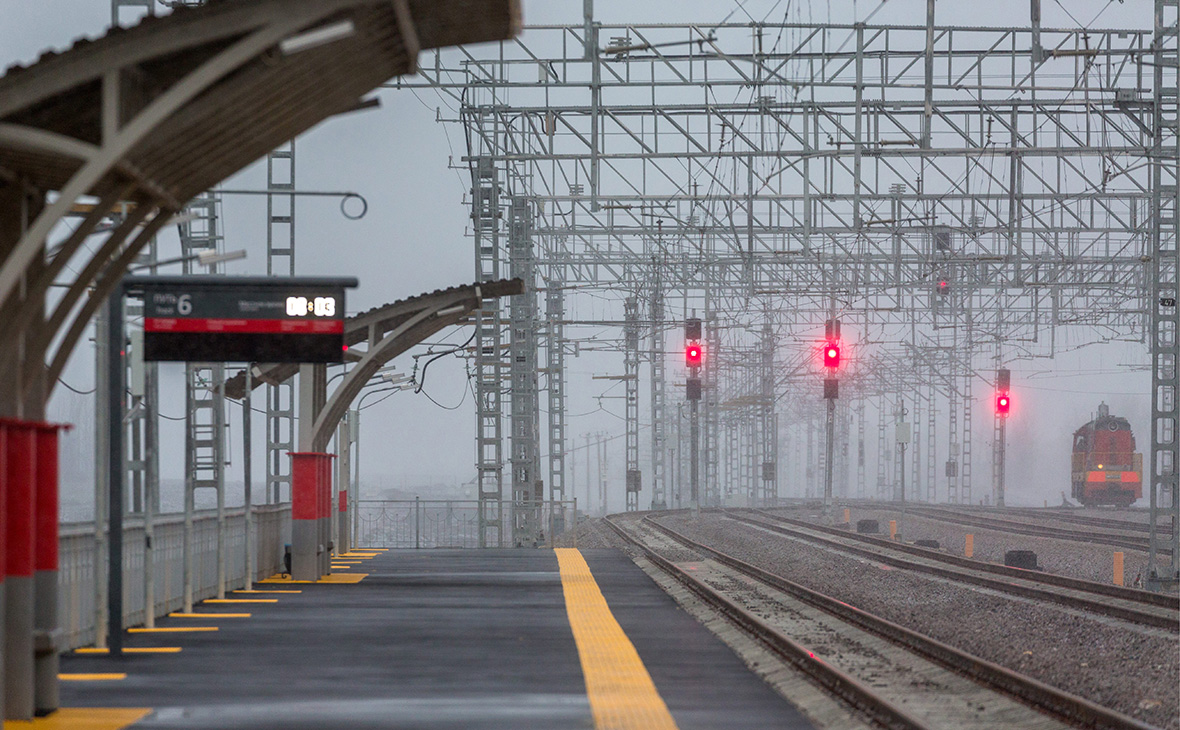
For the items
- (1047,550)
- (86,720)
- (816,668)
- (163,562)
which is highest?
(163,562)

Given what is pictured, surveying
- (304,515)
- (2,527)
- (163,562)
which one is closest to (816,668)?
(2,527)

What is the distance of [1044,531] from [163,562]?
32726 millimetres

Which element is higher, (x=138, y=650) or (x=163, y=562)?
(x=163, y=562)

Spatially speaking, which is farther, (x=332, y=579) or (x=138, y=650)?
(x=332, y=579)

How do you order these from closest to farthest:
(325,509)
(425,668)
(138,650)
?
(425,668) → (138,650) → (325,509)

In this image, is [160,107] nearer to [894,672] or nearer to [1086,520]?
[894,672]

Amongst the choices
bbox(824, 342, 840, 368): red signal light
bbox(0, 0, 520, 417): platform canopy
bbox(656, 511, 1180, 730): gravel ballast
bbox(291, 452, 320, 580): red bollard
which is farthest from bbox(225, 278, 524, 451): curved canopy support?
bbox(824, 342, 840, 368): red signal light

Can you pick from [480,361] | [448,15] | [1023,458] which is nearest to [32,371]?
[448,15]

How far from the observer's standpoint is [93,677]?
1163 cm

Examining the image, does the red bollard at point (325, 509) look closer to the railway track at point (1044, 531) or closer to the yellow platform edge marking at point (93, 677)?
the yellow platform edge marking at point (93, 677)

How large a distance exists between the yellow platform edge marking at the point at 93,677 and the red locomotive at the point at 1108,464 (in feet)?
186

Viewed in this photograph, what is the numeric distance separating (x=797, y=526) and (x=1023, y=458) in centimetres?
9468

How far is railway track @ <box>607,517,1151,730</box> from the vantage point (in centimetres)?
1129

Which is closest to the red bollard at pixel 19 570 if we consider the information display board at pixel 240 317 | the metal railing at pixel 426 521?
the information display board at pixel 240 317
